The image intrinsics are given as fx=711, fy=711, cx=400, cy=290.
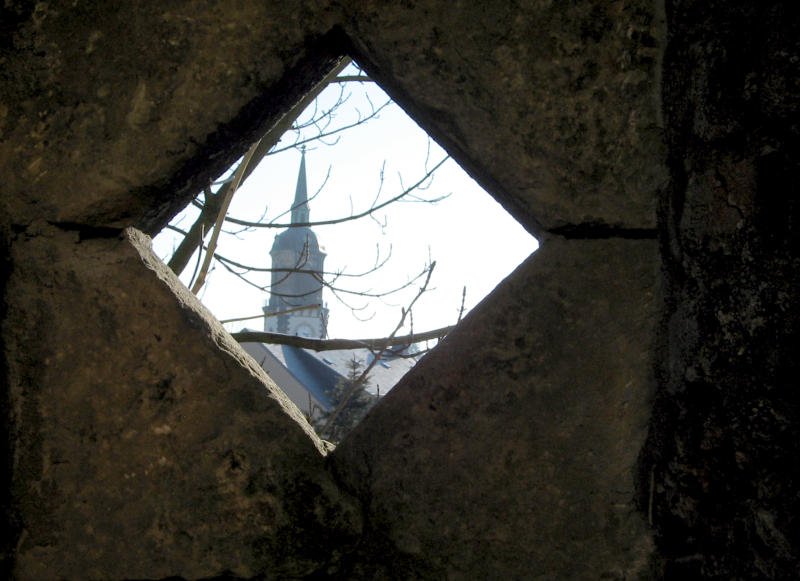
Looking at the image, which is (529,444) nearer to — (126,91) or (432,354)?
(432,354)

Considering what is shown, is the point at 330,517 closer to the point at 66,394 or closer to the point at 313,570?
the point at 313,570

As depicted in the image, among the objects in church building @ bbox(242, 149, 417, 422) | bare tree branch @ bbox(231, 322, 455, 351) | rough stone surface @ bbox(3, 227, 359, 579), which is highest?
church building @ bbox(242, 149, 417, 422)

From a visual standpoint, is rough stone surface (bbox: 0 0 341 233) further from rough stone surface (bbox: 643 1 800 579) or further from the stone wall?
rough stone surface (bbox: 643 1 800 579)

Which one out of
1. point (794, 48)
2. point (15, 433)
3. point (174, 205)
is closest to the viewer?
point (794, 48)

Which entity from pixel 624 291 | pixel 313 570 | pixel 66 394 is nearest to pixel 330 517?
pixel 313 570

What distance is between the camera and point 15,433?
0.99 metres

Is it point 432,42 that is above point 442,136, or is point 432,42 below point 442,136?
above

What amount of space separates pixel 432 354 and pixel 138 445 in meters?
0.43

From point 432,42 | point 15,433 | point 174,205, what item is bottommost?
Result: point 15,433

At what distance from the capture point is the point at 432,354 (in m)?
1.03

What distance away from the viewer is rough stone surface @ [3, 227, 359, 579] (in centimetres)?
98

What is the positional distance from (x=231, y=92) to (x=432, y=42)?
0.30 meters

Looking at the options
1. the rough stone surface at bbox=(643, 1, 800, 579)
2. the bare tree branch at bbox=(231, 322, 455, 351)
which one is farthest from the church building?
the rough stone surface at bbox=(643, 1, 800, 579)

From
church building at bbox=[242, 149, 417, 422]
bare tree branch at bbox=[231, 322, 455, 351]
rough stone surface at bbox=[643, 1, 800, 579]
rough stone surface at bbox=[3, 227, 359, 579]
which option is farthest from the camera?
church building at bbox=[242, 149, 417, 422]
